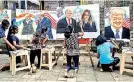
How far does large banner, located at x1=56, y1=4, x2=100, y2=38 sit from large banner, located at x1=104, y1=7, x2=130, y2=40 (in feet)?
1.35

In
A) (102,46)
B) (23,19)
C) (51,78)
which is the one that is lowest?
(51,78)

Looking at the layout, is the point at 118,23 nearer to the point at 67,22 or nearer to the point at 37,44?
the point at 67,22

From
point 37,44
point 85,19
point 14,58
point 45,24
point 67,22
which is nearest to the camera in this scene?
point 14,58

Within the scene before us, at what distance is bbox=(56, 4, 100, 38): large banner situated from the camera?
33.0 feet

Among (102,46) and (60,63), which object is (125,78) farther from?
(60,63)

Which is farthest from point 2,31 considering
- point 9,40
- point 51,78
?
point 51,78

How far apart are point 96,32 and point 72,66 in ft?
6.50

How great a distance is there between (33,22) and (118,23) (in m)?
3.03

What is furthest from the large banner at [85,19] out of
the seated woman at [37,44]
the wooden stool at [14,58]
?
the wooden stool at [14,58]

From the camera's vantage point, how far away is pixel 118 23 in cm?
1010

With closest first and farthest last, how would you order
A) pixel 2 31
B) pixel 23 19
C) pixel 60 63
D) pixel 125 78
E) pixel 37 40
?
pixel 125 78 → pixel 2 31 → pixel 37 40 → pixel 60 63 → pixel 23 19

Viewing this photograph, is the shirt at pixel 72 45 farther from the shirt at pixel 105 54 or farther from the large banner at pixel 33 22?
the large banner at pixel 33 22

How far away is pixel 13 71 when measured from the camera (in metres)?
8.05

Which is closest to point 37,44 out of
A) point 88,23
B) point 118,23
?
point 88,23
